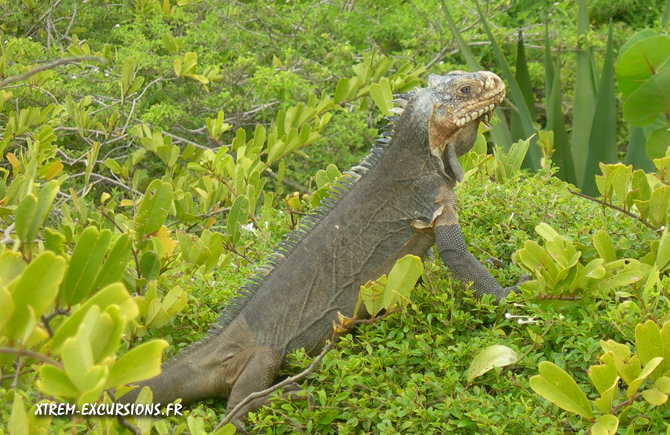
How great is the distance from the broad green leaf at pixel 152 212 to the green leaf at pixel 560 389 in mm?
1462

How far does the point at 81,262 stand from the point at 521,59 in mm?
5673

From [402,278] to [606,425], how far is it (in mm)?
662

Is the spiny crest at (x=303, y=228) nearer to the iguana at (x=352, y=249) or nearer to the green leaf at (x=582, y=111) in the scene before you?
the iguana at (x=352, y=249)

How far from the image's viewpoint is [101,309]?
1.38m

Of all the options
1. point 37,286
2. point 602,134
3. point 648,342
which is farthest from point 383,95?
point 602,134

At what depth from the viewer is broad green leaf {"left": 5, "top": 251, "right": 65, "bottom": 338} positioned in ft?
4.32

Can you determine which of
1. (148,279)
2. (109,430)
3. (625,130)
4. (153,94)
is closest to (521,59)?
(625,130)

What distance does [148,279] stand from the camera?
264cm

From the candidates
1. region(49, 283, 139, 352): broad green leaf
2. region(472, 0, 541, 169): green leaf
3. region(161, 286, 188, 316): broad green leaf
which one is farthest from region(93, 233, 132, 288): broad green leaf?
region(472, 0, 541, 169): green leaf

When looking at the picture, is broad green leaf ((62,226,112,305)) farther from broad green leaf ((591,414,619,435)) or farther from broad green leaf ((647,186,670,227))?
broad green leaf ((647,186,670,227))

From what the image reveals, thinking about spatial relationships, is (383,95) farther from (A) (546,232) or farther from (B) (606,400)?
(B) (606,400)

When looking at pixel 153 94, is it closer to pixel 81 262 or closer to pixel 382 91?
pixel 382 91

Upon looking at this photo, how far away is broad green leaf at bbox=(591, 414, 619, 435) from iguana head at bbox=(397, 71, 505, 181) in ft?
5.18

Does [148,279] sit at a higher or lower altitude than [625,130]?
higher
